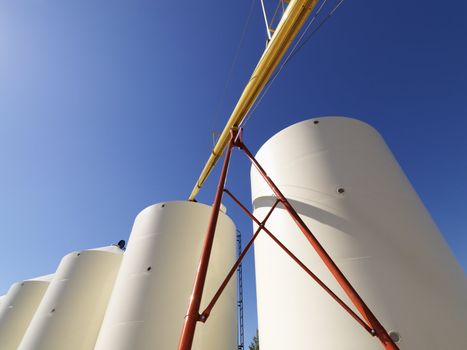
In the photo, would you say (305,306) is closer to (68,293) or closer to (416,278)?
(416,278)

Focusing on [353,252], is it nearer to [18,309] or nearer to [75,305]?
[75,305]

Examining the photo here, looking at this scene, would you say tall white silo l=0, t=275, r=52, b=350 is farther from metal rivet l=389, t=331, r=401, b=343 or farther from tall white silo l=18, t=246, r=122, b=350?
metal rivet l=389, t=331, r=401, b=343

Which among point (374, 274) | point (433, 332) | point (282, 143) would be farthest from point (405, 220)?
point (282, 143)

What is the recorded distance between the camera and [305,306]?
13.0 ft

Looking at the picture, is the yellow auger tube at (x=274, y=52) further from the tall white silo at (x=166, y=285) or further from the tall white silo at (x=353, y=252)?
the tall white silo at (x=166, y=285)

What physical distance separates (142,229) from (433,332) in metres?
8.06

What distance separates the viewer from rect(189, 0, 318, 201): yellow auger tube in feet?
22.5

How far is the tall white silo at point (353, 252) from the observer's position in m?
3.43

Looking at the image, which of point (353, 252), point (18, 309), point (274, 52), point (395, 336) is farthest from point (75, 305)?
point (274, 52)

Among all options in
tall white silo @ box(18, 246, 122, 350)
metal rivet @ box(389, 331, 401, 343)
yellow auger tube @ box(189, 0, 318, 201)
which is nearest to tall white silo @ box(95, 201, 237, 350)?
tall white silo @ box(18, 246, 122, 350)

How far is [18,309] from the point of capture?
45.7 feet

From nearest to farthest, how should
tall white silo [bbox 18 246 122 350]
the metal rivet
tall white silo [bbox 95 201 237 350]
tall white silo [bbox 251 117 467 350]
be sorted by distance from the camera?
the metal rivet < tall white silo [bbox 251 117 467 350] < tall white silo [bbox 95 201 237 350] < tall white silo [bbox 18 246 122 350]

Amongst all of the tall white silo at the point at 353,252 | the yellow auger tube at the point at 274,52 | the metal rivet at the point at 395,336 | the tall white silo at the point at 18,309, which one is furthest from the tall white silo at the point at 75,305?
the metal rivet at the point at 395,336

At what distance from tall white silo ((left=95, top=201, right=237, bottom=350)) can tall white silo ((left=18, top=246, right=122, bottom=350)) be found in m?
3.19
